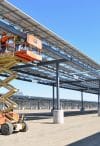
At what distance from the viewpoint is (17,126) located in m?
22.9

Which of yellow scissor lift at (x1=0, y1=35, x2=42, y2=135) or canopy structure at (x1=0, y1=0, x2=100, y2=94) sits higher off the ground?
canopy structure at (x1=0, y1=0, x2=100, y2=94)

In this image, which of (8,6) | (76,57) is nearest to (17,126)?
(8,6)

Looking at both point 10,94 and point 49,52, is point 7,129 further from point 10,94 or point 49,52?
point 49,52

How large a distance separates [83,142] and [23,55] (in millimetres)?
7121

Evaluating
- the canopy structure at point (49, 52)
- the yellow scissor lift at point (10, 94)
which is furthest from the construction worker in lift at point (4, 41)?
the canopy structure at point (49, 52)

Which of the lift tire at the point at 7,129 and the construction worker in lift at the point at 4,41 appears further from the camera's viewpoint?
the construction worker in lift at the point at 4,41

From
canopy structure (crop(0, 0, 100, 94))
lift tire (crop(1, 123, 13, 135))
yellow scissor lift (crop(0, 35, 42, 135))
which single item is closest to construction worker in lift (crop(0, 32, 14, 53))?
yellow scissor lift (crop(0, 35, 42, 135))

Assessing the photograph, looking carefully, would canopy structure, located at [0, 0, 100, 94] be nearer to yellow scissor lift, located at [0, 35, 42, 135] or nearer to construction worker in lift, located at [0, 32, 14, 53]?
construction worker in lift, located at [0, 32, 14, 53]

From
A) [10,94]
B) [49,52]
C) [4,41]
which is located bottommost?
[10,94]

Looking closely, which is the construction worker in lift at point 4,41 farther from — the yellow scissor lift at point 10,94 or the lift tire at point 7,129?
the lift tire at point 7,129

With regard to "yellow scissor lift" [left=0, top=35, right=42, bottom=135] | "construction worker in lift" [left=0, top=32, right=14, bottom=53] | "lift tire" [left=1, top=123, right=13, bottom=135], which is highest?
"construction worker in lift" [left=0, top=32, right=14, bottom=53]

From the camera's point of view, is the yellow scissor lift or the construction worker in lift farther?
the construction worker in lift

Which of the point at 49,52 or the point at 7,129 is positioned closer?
the point at 7,129

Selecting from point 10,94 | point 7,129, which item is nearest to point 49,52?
point 10,94
